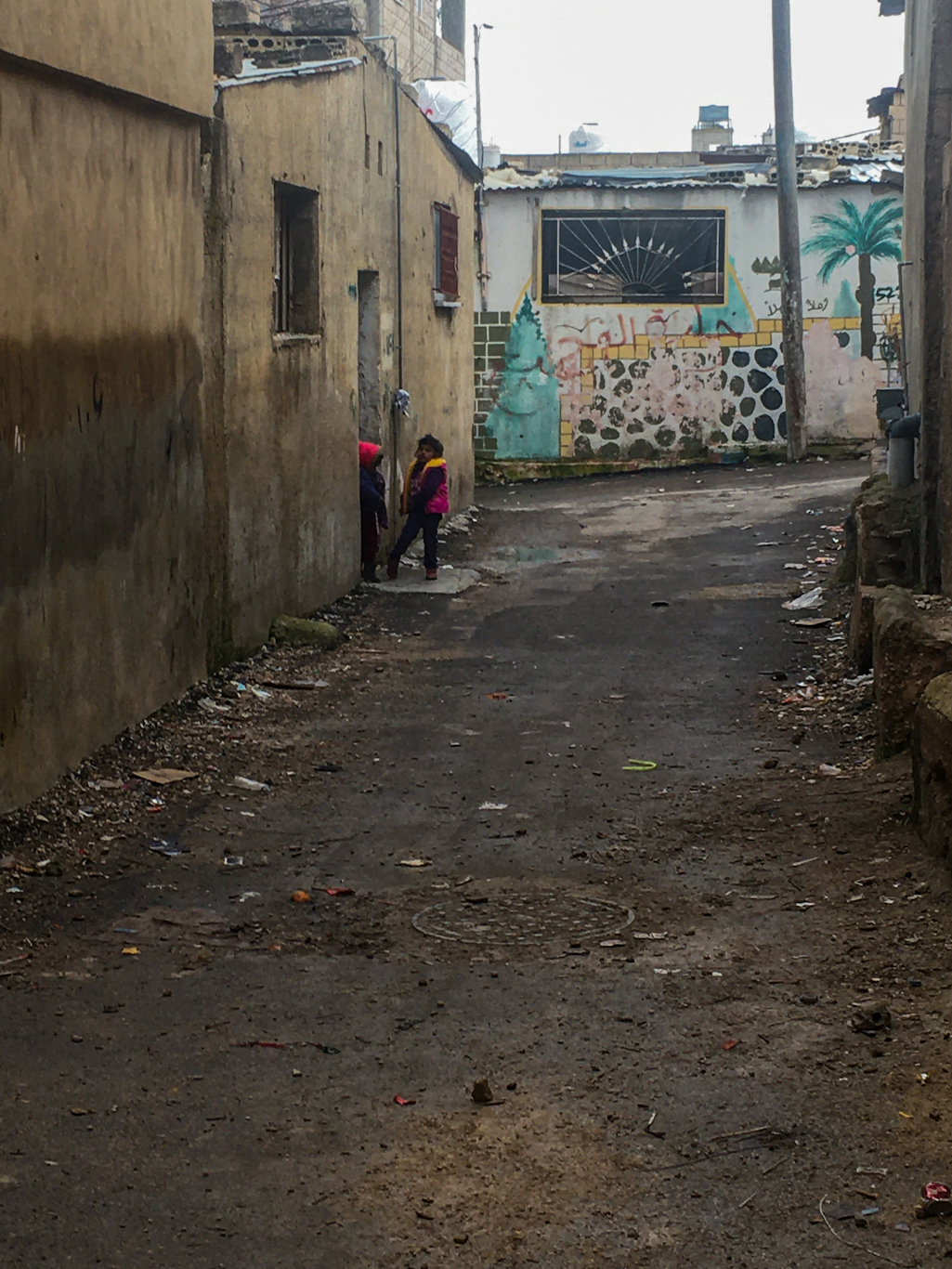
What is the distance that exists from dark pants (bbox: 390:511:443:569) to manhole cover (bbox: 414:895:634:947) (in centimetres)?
768

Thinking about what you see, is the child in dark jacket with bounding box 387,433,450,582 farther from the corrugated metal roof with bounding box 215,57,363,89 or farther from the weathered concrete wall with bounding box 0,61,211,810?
the weathered concrete wall with bounding box 0,61,211,810

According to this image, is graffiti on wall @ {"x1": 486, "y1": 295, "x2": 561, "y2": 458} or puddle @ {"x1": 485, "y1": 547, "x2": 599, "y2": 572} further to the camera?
graffiti on wall @ {"x1": 486, "y1": 295, "x2": 561, "y2": 458}


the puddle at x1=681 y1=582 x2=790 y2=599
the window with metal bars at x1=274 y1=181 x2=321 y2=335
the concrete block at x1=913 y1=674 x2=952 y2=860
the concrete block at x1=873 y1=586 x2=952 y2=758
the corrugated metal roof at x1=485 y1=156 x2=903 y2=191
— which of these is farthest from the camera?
the corrugated metal roof at x1=485 y1=156 x2=903 y2=191

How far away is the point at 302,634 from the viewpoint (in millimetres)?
10664

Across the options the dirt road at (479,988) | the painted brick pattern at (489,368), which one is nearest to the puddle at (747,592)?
the dirt road at (479,988)

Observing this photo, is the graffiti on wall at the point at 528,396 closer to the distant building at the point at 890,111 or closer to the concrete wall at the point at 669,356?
the concrete wall at the point at 669,356

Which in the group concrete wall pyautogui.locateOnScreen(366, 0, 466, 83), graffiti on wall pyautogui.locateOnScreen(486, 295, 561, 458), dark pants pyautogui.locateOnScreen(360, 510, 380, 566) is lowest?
→ dark pants pyautogui.locateOnScreen(360, 510, 380, 566)

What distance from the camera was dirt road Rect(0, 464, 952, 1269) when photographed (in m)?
3.66

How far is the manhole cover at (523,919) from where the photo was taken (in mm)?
5523

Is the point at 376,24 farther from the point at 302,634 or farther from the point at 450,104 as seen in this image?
the point at 302,634

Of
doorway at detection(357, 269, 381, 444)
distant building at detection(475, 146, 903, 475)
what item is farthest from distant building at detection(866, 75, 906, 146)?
doorway at detection(357, 269, 381, 444)

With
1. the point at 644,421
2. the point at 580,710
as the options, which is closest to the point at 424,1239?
the point at 580,710

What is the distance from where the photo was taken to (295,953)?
17.7 ft

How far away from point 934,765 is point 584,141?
106 ft
